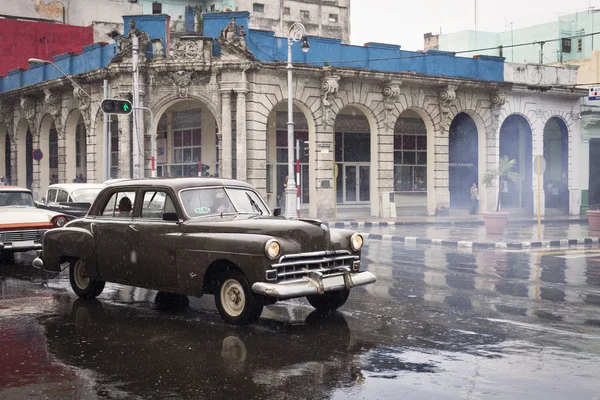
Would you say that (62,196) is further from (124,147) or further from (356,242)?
(124,147)

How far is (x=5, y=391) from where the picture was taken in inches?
223

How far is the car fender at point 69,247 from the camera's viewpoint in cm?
954

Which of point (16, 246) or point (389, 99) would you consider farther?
point (389, 99)

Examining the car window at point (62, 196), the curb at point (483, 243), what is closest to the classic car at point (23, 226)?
the car window at point (62, 196)

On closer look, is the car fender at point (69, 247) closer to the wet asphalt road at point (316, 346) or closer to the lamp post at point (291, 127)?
the wet asphalt road at point (316, 346)

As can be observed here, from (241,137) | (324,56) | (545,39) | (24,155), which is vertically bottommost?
(24,155)

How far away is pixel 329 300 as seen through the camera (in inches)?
350

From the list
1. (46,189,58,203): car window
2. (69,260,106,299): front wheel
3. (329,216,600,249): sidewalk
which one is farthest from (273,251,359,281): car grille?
(46,189,58,203): car window

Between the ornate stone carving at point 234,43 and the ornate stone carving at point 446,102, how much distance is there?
30.7ft

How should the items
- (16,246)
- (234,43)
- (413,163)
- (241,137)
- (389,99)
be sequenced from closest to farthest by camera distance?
(16,246), (234,43), (241,137), (389,99), (413,163)

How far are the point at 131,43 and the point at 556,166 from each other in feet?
75.1

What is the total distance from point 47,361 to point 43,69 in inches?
1338

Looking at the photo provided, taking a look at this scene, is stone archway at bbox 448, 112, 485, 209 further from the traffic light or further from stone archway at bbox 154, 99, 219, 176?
the traffic light

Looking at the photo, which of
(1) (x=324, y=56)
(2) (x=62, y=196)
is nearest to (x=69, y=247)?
(2) (x=62, y=196)
